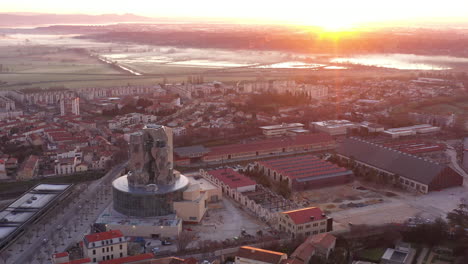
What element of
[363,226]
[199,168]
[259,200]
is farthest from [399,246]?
[199,168]

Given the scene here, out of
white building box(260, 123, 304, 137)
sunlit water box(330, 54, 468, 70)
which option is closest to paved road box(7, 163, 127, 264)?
white building box(260, 123, 304, 137)

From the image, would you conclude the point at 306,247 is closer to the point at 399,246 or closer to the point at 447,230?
the point at 399,246

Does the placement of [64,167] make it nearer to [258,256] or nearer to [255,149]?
[255,149]

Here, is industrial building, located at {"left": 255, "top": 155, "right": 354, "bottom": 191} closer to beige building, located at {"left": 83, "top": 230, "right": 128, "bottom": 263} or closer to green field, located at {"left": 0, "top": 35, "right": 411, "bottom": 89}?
beige building, located at {"left": 83, "top": 230, "right": 128, "bottom": 263}

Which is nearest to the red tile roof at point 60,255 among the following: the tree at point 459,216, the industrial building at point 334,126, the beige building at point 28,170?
the beige building at point 28,170

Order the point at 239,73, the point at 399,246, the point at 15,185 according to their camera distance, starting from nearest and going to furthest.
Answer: the point at 399,246 < the point at 15,185 < the point at 239,73

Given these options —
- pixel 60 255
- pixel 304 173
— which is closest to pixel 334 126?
pixel 304 173
